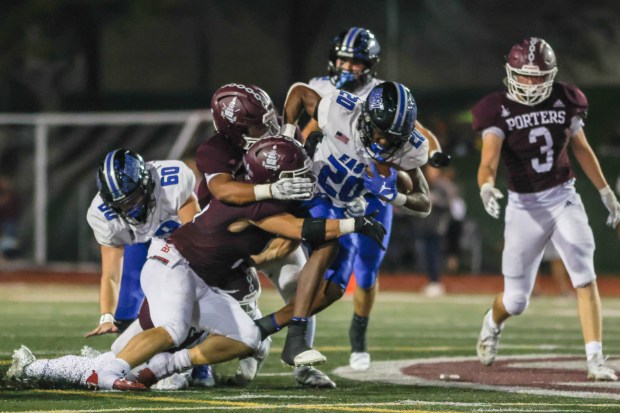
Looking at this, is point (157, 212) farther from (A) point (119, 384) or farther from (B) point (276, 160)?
(A) point (119, 384)

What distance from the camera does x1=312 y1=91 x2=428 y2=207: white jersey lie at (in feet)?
24.3

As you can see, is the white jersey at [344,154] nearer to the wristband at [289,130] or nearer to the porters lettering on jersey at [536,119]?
the wristband at [289,130]

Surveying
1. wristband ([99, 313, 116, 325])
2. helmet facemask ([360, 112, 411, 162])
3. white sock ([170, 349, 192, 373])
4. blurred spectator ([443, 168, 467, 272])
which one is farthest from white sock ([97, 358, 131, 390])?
blurred spectator ([443, 168, 467, 272])

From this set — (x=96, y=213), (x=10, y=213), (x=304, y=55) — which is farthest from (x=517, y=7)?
(x=96, y=213)

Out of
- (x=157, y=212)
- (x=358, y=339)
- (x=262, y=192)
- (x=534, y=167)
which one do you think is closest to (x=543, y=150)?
(x=534, y=167)

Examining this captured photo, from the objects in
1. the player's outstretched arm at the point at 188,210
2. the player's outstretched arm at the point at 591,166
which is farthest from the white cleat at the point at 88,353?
the player's outstretched arm at the point at 591,166

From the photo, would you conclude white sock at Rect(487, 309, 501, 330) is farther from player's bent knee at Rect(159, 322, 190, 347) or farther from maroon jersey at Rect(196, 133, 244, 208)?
player's bent knee at Rect(159, 322, 190, 347)

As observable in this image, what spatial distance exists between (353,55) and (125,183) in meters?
2.00

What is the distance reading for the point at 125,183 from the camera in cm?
700

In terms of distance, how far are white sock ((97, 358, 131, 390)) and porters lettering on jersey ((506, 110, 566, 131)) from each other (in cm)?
275

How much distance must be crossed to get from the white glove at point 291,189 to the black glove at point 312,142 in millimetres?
741

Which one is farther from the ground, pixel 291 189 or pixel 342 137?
pixel 342 137

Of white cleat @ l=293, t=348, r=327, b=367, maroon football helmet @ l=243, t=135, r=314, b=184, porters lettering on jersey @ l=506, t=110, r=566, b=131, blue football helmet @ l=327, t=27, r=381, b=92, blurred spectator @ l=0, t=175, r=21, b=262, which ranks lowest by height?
blurred spectator @ l=0, t=175, r=21, b=262

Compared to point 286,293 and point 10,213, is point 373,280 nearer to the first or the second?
point 286,293
